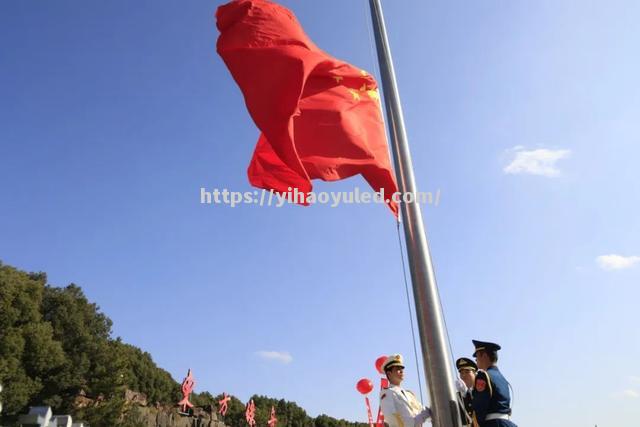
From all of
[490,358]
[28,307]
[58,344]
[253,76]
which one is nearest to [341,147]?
[253,76]

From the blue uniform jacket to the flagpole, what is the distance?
3.58 feet

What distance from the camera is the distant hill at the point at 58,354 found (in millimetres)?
24047

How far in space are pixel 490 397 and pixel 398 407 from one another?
764 millimetres

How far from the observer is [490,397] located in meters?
4.07

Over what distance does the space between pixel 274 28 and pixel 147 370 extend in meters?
44.2

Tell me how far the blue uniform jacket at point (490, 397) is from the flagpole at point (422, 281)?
1.09 meters

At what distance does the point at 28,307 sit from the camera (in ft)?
83.2

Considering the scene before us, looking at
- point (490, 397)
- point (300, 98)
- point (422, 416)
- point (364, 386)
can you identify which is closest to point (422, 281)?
point (422, 416)

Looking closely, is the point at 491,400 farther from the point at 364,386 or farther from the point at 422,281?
the point at 364,386

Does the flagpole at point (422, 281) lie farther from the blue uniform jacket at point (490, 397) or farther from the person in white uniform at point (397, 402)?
the blue uniform jacket at point (490, 397)

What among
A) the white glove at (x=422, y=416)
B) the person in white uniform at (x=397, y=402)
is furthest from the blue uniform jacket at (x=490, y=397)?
the white glove at (x=422, y=416)

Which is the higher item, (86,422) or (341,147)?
(341,147)

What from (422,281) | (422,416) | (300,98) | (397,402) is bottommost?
(422,416)

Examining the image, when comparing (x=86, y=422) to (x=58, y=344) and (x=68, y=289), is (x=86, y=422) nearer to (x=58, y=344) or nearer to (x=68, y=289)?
(x=58, y=344)
